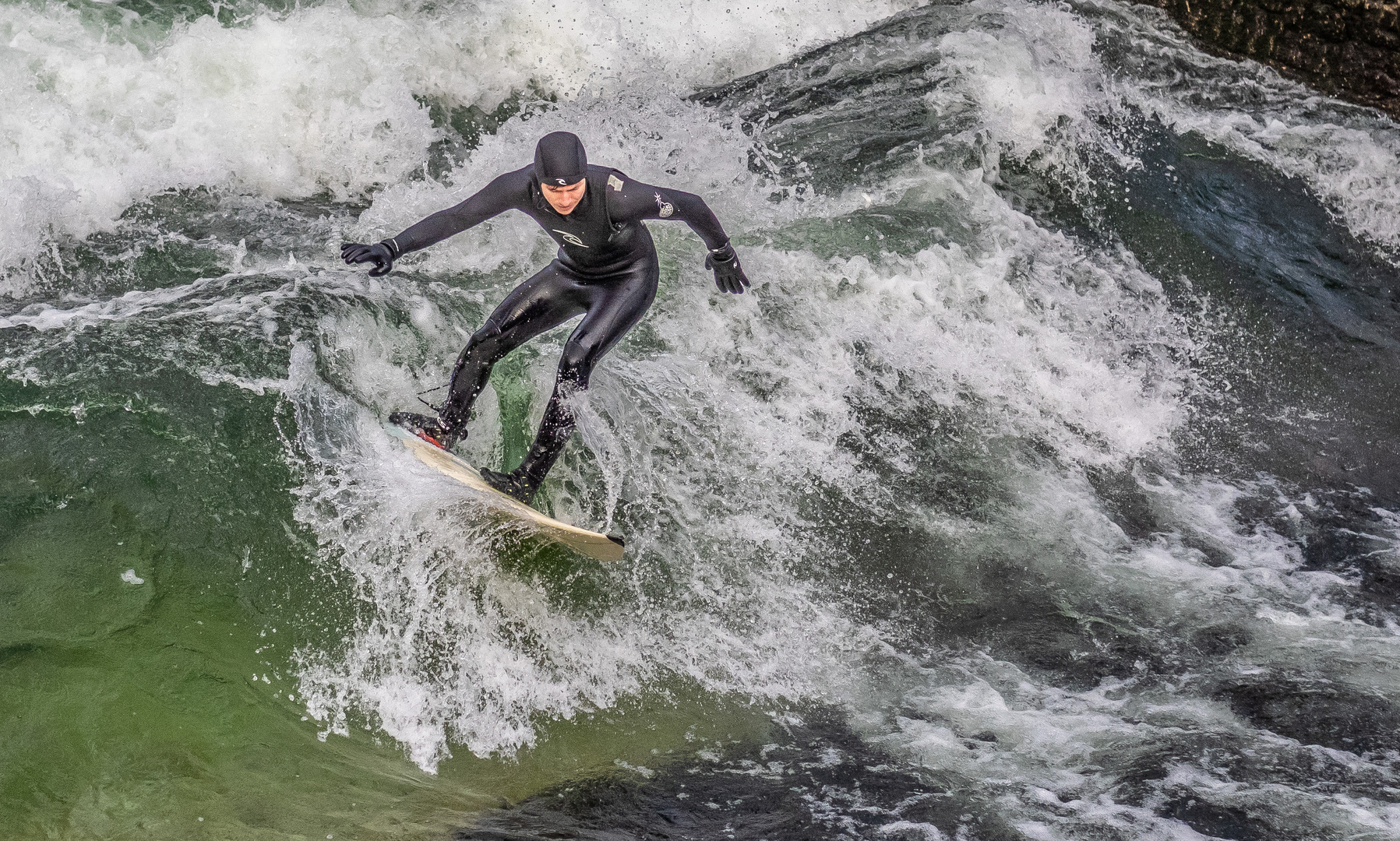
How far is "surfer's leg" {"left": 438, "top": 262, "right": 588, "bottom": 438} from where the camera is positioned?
17.5 ft

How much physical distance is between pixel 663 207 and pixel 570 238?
1.53 ft

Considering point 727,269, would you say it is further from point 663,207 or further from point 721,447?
point 721,447

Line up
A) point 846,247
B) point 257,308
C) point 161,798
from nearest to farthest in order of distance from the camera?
point 161,798, point 257,308, point 846,247

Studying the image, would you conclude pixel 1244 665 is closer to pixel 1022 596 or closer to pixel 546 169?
pixel 1022 596

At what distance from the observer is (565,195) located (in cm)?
488

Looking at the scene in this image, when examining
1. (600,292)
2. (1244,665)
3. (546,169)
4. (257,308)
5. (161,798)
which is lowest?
(161,798)

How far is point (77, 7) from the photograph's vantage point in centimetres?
869

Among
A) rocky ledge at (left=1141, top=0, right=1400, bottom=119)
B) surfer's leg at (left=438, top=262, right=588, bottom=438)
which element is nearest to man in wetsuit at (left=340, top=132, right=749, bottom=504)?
surfer's leg at (left=438, top=262, right=588, bottom=438)

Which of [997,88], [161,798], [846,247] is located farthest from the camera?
[997,88]

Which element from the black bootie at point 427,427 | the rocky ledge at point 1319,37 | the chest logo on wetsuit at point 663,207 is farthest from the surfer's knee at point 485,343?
the rocky ledge at point 1319,37

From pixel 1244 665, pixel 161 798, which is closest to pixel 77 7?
pixel 161 798

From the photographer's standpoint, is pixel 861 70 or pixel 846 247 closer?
pixel 846 247

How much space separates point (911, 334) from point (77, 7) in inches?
276

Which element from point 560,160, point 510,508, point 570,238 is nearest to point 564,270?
point 570,238
